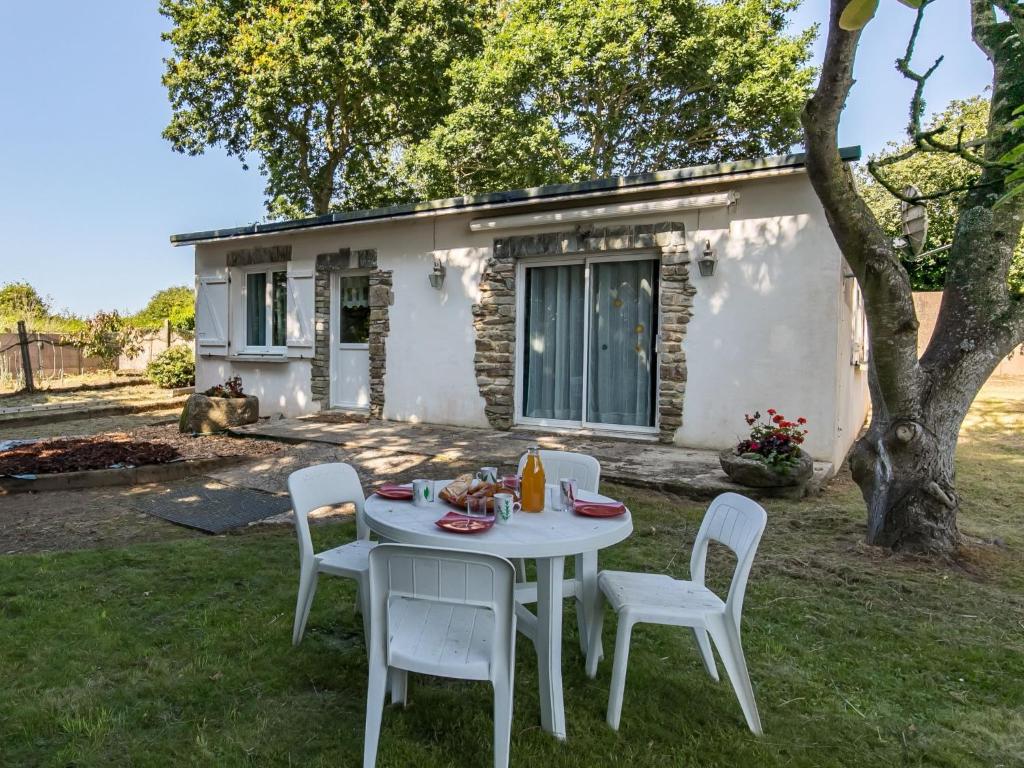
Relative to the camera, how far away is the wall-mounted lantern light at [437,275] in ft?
27.1

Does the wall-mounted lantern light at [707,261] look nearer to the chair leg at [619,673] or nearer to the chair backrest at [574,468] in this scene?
the chair backrest at [574,468]

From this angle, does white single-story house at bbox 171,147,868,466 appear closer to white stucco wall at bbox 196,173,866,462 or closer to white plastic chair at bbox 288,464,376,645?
white stucco wall at bbox 196,173,866,462

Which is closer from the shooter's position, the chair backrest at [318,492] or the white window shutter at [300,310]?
the chair backrest at [318,492]

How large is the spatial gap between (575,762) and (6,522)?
178 inches

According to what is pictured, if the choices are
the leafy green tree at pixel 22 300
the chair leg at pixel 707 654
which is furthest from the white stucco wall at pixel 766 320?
the leafy green tree at pixel 22 300

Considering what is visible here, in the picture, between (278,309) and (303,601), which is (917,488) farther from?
(278,309)

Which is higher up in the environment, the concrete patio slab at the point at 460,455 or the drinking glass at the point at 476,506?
the drinking glass at the point at 476,506

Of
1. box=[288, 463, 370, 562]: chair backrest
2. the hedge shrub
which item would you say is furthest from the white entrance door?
box=[288, 463, 370, 562]: chair backrest

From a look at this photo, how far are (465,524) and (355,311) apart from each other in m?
7.57

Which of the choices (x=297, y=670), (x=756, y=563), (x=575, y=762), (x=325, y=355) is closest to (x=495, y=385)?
(x=325, y=355)

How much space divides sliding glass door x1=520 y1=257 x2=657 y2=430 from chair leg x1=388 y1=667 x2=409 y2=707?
537 cm

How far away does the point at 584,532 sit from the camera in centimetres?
221

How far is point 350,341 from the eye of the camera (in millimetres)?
9352

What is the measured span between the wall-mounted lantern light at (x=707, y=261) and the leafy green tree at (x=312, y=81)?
10.7m
